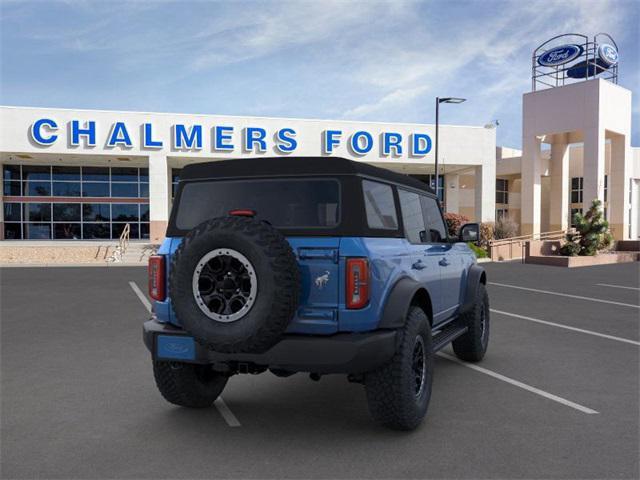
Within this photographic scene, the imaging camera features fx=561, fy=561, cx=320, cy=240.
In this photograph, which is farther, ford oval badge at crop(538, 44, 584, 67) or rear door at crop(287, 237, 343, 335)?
ford oval badge at crop(538, 44, 584, 67)

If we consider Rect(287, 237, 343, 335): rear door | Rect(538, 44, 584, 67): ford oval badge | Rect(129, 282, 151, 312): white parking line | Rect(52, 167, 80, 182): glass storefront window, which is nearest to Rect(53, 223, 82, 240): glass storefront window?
Rect(52, 167, 80, 182): glass storefront window

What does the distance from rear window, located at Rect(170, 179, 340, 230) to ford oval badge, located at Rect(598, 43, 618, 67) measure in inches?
1357

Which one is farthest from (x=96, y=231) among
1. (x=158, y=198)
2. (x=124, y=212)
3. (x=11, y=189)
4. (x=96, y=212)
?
(x=158, y=198)

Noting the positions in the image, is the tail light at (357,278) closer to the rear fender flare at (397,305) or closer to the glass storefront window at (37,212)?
the rear fender flare at (397,305)

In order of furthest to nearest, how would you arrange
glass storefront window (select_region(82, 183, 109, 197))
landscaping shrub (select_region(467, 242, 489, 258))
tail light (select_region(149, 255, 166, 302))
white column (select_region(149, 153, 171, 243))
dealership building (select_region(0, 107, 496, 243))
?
glass storefront window (select_region(82, 183, 109, 197)) → white column (select_region(149, 153, 171, 243)) → dealership building (select_region(0, 107, 496, 243)) → landscaping shrub (select_region(467, 242, 489, 258)) → tail light (select_region(149, 255, 166, 302))

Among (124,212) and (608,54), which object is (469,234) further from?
(608,54)

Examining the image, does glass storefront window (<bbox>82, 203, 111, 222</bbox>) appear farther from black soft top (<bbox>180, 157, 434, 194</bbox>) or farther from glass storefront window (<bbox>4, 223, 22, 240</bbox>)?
black soft top (<bbox>180, 157, 434, 194</bbox>)

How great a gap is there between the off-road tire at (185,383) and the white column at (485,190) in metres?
31.6

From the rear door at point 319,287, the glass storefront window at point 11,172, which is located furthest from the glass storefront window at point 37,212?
the rear door at point 319,287

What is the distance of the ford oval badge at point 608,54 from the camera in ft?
108

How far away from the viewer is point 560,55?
3350 cm

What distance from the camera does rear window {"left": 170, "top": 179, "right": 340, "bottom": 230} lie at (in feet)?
13.6

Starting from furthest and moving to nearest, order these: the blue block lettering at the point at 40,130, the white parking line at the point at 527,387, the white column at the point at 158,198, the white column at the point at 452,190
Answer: the white column at the point at 452,190
the white column at the point at 158,198
the blue block lettering at the point at 40,130
the white parking line at the point at 527,387

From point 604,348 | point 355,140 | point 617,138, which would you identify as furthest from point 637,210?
point 604,348
